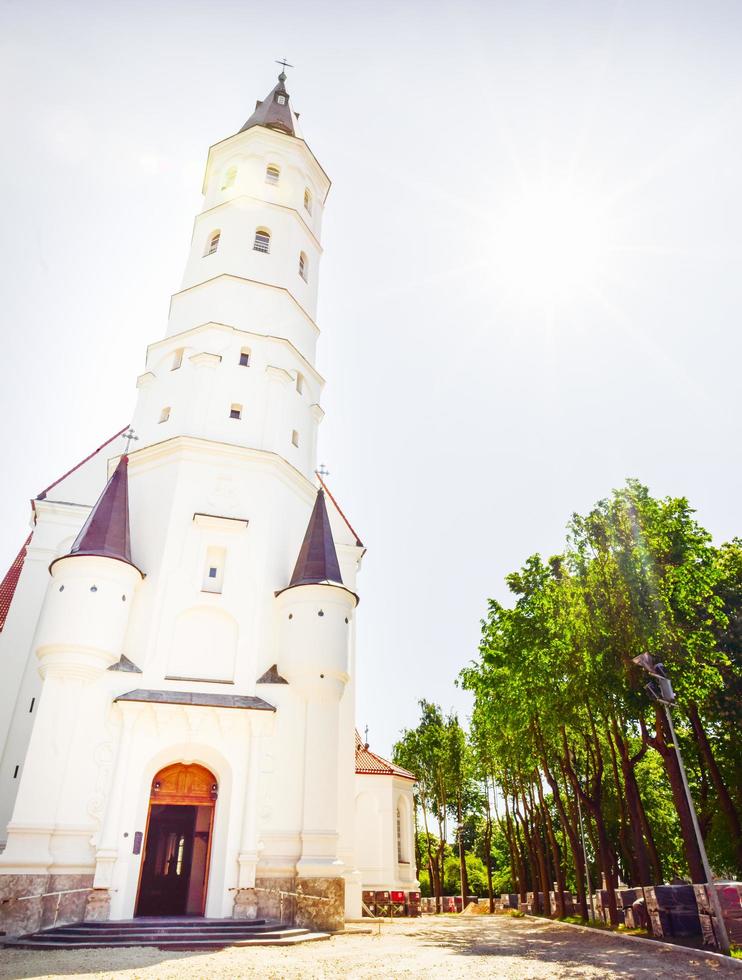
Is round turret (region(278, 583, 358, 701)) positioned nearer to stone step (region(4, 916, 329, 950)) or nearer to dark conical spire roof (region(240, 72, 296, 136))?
stone step (region(4, 916, 329, 950))

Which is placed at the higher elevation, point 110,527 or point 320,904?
point 110,527

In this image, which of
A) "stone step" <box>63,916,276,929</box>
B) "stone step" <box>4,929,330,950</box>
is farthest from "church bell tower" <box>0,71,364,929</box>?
"stone step" <box>4,929,330,950</box>

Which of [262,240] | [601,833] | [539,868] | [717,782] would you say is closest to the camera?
[601,833]

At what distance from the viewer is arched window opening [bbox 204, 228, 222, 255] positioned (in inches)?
1176

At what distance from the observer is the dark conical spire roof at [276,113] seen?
34.4m

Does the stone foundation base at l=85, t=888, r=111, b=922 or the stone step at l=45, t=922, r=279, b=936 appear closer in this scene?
the stone step at l=45, t=922, r=279, b=936

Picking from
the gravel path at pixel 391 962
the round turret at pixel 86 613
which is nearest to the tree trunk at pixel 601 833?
the gravel path at pixel 391 962

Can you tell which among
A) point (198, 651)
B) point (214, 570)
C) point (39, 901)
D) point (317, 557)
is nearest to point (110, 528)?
point (214, 570)

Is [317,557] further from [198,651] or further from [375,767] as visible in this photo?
[375,767]

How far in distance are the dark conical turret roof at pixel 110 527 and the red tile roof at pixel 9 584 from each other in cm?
673

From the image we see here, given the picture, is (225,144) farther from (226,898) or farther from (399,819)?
(399,819)

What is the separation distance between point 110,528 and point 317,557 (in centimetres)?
683

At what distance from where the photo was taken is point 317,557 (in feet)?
74.1

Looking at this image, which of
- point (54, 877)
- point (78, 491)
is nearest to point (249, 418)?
point (78, 491)
